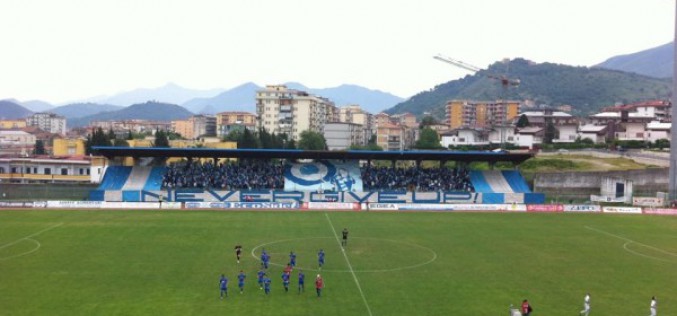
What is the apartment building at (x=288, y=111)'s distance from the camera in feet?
575

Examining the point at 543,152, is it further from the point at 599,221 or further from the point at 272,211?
the point at 272,211

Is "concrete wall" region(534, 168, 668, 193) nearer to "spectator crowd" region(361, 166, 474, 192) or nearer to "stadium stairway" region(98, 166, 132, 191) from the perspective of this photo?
"spectator crowd" region(361, 166, 474, 192)

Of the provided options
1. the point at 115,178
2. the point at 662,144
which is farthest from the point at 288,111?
the point at 115,178

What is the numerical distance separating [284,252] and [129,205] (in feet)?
89.5

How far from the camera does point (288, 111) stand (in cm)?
17675

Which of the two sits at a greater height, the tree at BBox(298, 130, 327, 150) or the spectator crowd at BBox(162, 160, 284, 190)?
the tree at BBox(298, 130, 327, 150)

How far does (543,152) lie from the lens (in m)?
103

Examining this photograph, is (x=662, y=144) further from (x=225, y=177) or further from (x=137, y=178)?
(x=137, y=178)

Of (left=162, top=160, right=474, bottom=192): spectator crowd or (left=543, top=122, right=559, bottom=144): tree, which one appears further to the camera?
(left=543, top=122, right=559, bottom=144): tree

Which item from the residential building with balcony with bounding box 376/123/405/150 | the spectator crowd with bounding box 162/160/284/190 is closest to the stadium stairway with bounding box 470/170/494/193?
the spectator crowd with bounding box 162/160/284/190

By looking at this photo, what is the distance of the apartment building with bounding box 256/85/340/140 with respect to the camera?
6905 inches

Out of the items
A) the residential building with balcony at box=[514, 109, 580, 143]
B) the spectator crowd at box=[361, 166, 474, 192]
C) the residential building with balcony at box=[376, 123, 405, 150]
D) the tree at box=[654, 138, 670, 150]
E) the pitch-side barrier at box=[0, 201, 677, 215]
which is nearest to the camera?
the pitch-side barrier at box=[0, 201, 677, 215]

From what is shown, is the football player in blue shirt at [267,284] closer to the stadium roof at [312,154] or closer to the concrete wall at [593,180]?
the stadium roof at [312,154]

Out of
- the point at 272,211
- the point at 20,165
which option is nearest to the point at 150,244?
the point at 272,211
